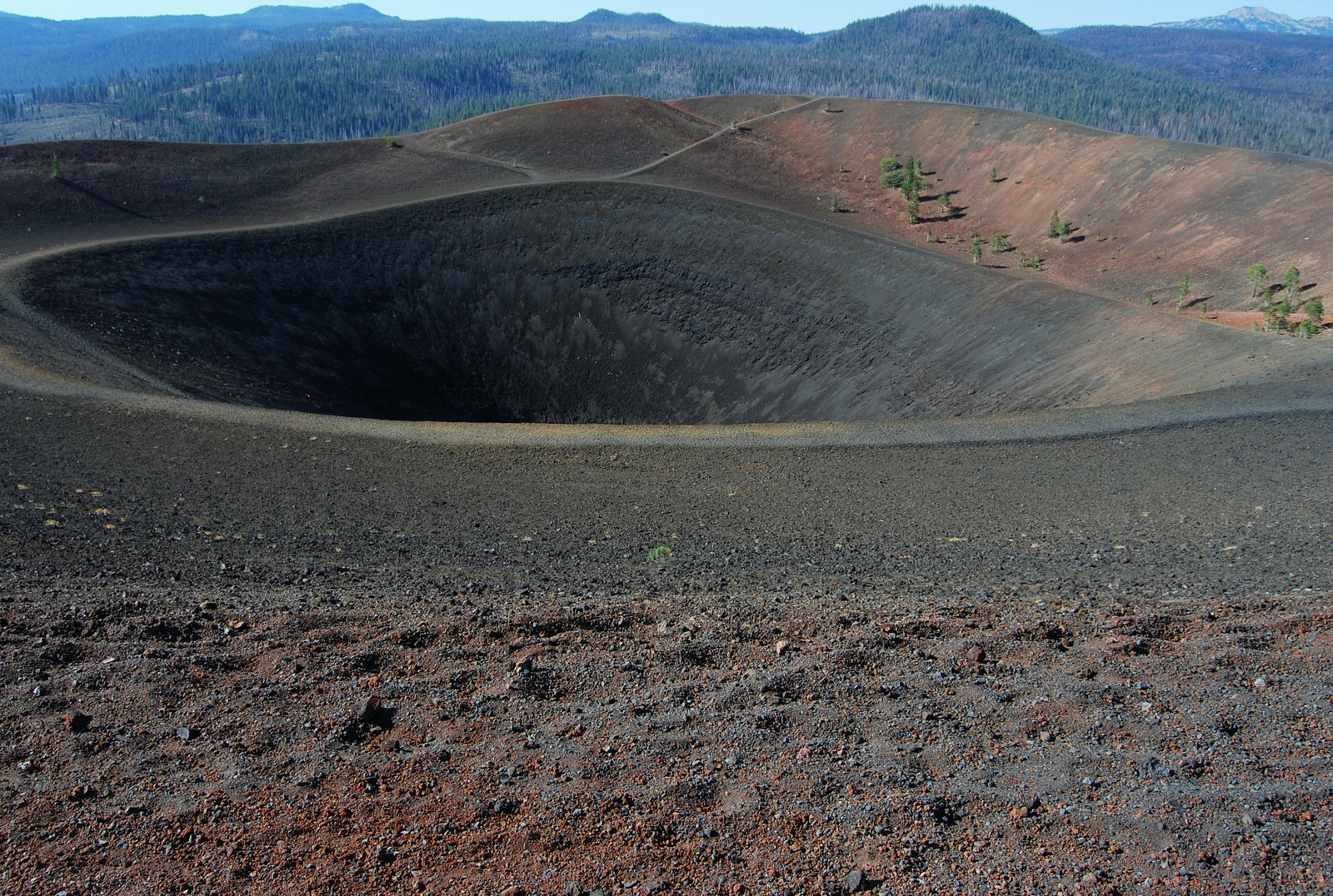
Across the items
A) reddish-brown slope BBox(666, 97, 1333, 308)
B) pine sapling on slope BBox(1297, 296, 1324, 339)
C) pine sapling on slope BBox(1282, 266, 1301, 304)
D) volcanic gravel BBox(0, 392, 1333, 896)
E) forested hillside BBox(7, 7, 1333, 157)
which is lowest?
volcanic gravel BBox(0, 392, 1333, 896)

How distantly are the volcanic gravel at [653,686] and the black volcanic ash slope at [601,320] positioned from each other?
1046 cm

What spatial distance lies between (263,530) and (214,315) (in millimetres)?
18489

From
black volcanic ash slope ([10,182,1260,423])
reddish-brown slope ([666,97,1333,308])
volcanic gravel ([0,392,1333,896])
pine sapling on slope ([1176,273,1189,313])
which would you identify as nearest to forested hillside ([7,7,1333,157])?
reddish-brown slope ([666,97,1333,308])

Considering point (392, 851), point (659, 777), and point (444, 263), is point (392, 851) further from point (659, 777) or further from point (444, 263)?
point (444, 263)

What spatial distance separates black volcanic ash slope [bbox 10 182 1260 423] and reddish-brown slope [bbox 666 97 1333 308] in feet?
35.0

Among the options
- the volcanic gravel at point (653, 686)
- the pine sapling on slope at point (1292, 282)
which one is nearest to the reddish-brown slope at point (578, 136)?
the pine sapling on slope at point (1292, 282)

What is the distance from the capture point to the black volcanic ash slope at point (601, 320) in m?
22.1

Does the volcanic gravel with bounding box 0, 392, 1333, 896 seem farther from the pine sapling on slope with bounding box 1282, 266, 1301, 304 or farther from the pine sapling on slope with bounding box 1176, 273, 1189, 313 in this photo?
the pine sapling on slope with bounding box 1176, 273, 1189, 313

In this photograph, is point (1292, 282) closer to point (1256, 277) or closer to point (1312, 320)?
point (1256, 277)

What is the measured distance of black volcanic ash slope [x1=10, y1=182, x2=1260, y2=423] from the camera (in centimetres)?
2208

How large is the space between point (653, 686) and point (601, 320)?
27642mm

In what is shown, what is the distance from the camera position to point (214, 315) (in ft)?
83.7

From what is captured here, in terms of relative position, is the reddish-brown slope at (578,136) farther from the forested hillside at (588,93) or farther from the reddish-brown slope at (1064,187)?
the forested hillside at (588,93)

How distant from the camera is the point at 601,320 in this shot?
108 feet
